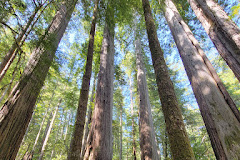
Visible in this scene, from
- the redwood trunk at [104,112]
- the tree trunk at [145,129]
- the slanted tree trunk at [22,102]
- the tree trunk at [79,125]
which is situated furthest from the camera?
the tree trunk at [145,129]

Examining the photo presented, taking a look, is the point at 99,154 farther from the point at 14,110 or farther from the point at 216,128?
the point at 216,128

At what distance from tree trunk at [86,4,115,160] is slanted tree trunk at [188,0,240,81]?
9.89 feet

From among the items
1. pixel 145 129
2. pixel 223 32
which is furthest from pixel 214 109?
pixel 145 129

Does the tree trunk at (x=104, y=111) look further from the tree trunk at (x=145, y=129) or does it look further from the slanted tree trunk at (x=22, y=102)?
the tree trunk at (x=145, y=129)

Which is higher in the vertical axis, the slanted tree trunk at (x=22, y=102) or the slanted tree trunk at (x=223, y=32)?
the slanted tree trunk at (x=223, y=32)

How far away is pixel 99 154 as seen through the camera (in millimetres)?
2414

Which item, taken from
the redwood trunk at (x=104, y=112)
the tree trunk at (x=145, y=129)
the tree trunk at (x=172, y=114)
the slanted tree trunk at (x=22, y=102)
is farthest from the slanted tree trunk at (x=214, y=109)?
the slanted tree trunk at (x=22, y=102)

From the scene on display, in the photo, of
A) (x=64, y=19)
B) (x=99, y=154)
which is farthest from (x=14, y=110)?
(x=64, y=19)

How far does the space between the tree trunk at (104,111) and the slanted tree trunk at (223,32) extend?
9.89 feet

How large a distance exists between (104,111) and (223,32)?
3606 mm

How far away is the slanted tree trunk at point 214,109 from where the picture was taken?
52.7 inches

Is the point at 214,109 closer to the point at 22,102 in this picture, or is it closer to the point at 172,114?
the point at 172,114

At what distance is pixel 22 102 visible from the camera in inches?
98.1

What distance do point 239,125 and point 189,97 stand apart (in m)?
16.8
